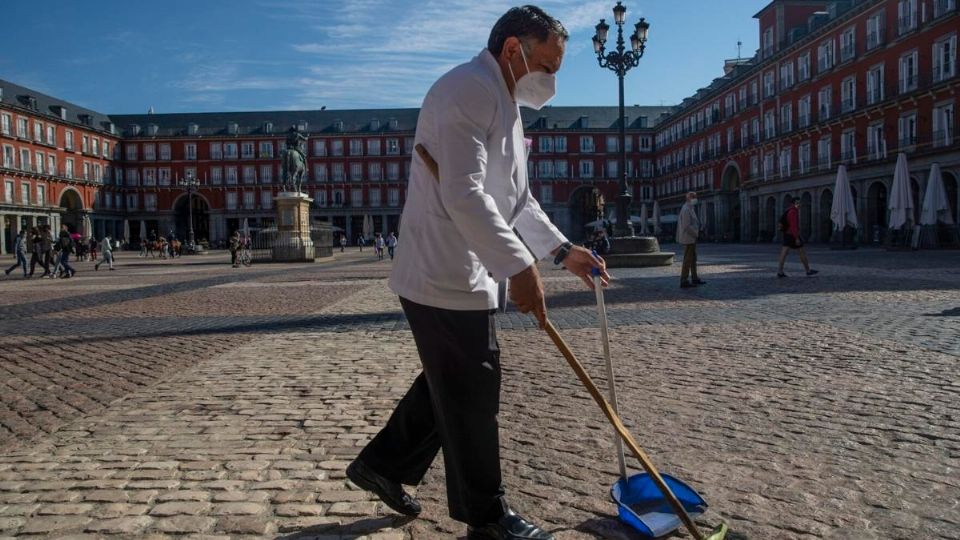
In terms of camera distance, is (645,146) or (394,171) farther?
(394,171)

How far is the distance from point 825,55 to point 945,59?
10041mm

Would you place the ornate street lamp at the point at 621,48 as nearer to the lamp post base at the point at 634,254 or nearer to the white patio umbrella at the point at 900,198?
the lamp post base at the point at 634,254

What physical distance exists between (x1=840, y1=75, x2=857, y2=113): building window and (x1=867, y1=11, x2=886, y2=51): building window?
222 cm

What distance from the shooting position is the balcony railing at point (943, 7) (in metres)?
30.2

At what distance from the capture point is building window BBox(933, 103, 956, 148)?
100ft

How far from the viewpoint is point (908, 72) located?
3375 cm

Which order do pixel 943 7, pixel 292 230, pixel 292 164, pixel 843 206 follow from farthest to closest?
pixel 943 7, pixel 292 230, pixel 292 164, pixel 843 206

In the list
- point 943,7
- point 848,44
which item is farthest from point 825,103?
point 943,7

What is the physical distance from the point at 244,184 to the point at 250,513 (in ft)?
257

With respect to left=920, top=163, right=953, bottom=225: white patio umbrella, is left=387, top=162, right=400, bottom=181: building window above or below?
above

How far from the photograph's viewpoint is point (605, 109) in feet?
264

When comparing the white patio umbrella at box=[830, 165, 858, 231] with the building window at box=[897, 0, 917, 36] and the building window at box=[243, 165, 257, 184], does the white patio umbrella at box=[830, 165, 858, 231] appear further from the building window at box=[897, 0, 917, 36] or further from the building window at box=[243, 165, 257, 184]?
the building window at box=[243, 165, 257, 184]

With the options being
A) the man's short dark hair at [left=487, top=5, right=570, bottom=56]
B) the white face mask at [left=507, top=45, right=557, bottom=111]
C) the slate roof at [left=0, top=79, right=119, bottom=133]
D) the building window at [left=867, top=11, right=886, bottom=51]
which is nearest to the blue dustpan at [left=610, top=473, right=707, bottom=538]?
the white face mask at [left=507, top=45, right=557, bottom=111]

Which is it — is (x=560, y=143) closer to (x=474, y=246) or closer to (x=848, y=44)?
(x=848, y=44)
